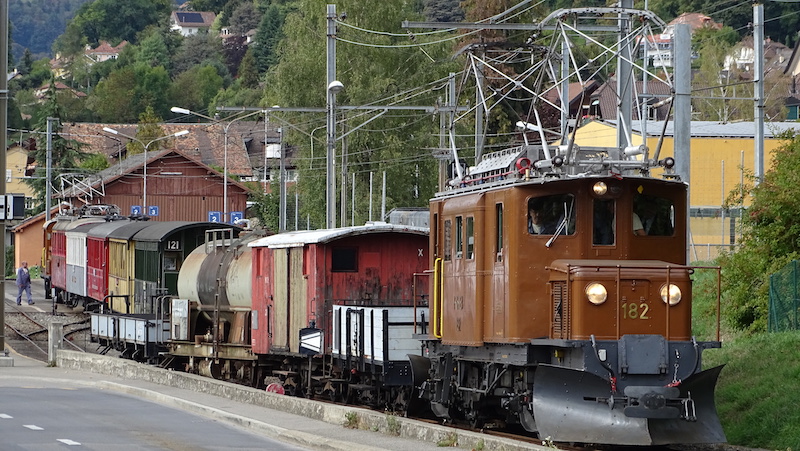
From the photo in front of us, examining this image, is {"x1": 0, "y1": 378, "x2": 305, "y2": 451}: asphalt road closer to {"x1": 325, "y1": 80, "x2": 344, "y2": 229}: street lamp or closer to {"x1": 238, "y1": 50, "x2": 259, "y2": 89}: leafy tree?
{"x1": 325, "y1": 80, "x2": 344, "y2": 229}: street lamp

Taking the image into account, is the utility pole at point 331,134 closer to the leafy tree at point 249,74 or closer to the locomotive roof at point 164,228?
the locomotive roof at point 164,228

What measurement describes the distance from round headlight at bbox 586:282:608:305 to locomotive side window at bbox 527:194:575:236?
100cm

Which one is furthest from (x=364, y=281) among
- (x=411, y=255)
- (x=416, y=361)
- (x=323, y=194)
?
(x=323, y=194)

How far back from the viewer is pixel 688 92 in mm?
20016

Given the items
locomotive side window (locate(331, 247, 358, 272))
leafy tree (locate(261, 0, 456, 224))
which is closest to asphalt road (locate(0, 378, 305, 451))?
locomotive side window (locate(331, 247, 358, 272))

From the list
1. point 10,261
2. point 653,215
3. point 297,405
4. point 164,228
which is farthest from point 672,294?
point 10,261

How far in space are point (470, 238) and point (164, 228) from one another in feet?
64.1

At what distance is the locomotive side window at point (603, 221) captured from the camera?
16.1m

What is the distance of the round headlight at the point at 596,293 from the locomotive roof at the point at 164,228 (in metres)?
19.7

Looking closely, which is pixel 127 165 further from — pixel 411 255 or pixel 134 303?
pixel 411 255

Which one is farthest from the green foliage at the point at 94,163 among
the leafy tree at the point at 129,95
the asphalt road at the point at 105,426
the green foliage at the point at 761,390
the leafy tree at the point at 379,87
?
the green foliage at the point at 761,390

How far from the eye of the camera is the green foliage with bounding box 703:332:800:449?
53.7ft

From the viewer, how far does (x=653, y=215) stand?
1634 centimetres

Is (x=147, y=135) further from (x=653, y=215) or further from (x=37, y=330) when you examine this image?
(x=653, y=215)
